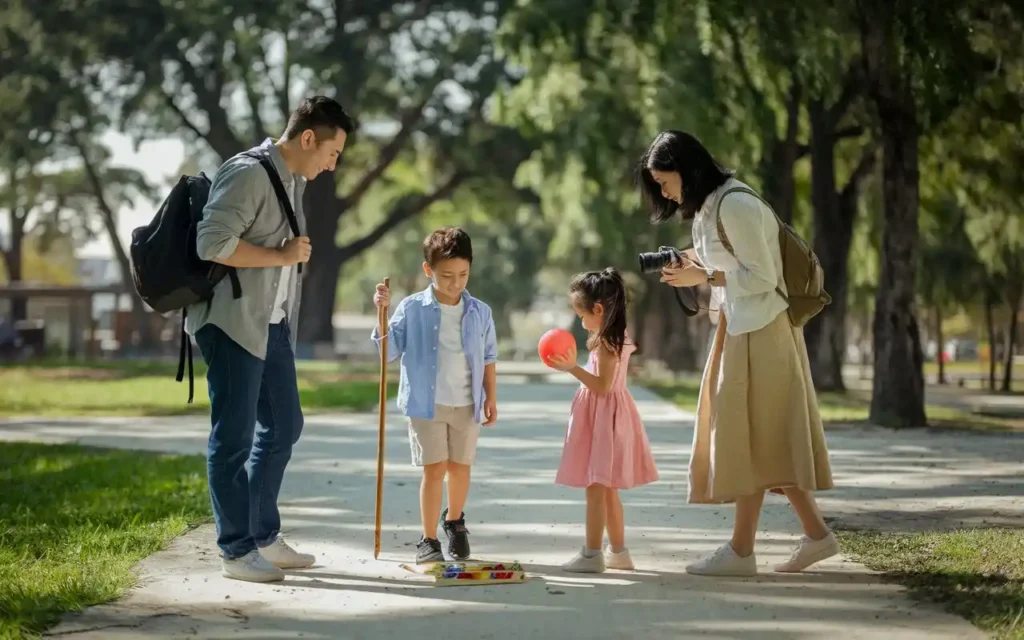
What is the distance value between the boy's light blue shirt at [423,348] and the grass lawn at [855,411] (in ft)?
38.1

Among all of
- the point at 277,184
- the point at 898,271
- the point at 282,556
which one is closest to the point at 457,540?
the point at 282,556

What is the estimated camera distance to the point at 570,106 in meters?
27.3

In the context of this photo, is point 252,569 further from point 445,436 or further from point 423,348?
point 423,348

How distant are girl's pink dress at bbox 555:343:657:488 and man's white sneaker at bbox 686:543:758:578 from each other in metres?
0.50

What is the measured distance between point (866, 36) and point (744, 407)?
11.8 metres

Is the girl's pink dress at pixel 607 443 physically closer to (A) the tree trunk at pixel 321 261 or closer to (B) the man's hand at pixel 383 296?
(B) the man's hand at pixel 383 296

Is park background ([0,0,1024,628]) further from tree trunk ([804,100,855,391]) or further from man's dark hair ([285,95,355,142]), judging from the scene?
man's dark hair ([285,95,355,142])

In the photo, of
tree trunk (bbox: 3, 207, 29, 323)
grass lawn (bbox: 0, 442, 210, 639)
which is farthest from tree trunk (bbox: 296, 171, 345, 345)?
grass lawn (bbox: 0, 442, 210, 639)

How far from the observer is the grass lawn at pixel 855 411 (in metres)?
20.7

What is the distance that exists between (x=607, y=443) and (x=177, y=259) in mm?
2206

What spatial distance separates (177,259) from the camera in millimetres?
7203

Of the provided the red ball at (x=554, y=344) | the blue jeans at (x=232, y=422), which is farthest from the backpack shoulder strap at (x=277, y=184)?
the red ball at (x=554, y=344)

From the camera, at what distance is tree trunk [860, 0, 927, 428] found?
749 inches

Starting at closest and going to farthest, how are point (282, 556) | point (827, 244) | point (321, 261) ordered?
point (282, 556) < point (827, 244) < point (321, 261)
